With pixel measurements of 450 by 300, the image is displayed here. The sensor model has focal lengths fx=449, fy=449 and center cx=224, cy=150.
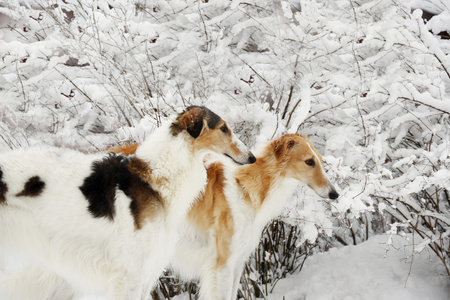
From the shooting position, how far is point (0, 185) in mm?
2740

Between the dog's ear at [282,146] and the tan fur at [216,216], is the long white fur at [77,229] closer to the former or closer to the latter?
the tan fur at [216,216]

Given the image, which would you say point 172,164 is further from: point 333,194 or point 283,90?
point 283,90

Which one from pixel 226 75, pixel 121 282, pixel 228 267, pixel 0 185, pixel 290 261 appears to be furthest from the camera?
pixel 226 75

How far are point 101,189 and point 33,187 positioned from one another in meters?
0.42

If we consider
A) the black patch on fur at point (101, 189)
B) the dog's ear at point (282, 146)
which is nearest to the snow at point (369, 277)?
the dog's ear at point (282, 146)

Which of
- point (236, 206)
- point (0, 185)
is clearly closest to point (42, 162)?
point (0, 185)

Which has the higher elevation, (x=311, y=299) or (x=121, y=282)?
(x=121, y=282)

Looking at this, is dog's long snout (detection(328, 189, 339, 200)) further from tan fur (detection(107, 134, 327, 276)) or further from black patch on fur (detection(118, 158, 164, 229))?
black patch on fur (detection(118, 158, 164, 229))

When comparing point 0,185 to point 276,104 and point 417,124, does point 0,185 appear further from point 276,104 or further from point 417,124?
point 417,124

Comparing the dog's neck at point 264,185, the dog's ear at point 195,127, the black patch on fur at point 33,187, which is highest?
the dog's ear at point 195,127

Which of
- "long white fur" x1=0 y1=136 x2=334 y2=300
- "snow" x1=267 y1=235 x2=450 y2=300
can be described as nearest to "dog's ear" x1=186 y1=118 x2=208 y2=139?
"long white fur" x1=0 y1=136 x2=334 y2=300

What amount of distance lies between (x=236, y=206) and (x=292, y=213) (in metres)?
0.58

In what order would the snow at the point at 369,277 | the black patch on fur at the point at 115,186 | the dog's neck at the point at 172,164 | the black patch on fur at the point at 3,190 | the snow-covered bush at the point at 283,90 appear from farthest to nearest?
the snow at the point at 369,277 < the snow-covered bush at the point at 283,90 < the dog's neck at the point at 172,164 < the black patch on fur at the point at 115,186 < the black patch on fur at the point at 3,190

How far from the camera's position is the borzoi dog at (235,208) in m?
3.82
